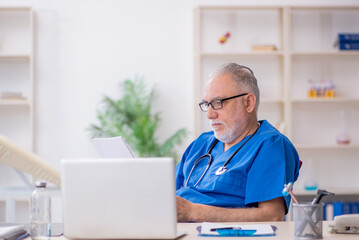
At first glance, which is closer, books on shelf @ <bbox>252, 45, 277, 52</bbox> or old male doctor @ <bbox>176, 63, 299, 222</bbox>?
old male doctor @ <bbox>176, 63, 299, 222</bbox>

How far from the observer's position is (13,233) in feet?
4.77

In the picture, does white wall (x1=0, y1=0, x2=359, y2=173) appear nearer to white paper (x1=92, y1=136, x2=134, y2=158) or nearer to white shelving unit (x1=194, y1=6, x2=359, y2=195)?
white shelving unit (x1=194, y1=6, x2=359, y2=195)

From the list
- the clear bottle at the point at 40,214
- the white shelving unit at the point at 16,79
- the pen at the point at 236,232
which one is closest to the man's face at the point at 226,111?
the pen at the point at 236,232

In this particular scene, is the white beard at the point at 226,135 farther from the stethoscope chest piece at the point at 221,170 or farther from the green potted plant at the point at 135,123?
the green potted plant at the point at 135,123

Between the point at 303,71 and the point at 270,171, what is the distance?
311 centimetres

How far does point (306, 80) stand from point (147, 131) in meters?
1.53

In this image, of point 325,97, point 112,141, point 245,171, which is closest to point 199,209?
Result: point 245,171

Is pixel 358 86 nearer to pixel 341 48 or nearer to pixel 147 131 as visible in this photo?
pixel 341 48

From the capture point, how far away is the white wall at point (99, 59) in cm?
477

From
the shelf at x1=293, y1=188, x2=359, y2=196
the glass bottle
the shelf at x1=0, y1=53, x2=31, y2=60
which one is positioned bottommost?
the shelf at x1=293, y1=188, x2=359, y2=196

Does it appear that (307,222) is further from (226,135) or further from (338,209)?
(338,209)

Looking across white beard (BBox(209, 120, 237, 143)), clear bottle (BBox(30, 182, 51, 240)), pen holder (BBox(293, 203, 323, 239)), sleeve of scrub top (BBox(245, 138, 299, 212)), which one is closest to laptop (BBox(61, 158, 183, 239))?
clear bottle (BBox(30, 182, 51, 240))

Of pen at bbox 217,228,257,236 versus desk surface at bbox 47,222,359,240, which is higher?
pen at bbox 217,228,257,236

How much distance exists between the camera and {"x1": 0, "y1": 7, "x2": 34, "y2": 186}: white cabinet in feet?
15.6
